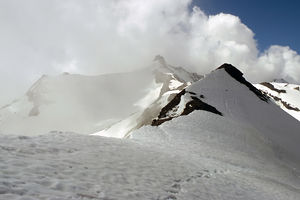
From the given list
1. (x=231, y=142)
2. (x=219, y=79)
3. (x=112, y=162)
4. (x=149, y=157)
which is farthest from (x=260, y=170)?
(x=219, y=79)

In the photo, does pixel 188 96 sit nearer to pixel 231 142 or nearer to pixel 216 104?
pixel 216 104

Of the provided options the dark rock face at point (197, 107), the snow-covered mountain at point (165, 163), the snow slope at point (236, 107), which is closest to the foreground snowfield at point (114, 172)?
the snow-covered mountain at point (165, 163)

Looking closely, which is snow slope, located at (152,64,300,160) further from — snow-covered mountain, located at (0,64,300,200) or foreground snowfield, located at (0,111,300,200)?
foreground snowfield, located at (0,111,300,200)

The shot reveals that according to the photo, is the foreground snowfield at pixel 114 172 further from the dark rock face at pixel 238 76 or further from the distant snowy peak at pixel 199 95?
the dark rock face at pixel 238 76

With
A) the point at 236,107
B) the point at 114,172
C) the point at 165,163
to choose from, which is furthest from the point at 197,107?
the point at 114,172

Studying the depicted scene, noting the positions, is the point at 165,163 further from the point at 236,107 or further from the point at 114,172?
the point at 236,107

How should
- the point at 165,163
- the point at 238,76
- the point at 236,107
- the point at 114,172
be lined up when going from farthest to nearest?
the point at 238,76 → the point at 236,107 → the point at 165,163 → the point at 114,172

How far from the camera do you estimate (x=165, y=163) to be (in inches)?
709

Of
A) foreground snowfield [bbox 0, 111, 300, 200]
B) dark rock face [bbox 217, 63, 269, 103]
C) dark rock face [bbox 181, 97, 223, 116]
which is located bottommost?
foreground snowfield [bbox 0, 111, 300, 200]

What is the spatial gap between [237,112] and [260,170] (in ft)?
67.4

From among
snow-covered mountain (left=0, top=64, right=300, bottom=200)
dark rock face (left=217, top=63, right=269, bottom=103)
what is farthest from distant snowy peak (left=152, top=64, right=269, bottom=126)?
snow-covered mountain (left=0, top=64, right=300, bottom=200)

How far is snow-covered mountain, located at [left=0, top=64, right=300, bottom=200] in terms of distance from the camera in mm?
10984

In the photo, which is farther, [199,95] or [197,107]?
[199,95]

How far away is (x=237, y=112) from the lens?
1821 inches
